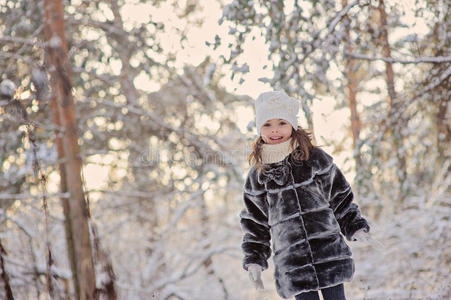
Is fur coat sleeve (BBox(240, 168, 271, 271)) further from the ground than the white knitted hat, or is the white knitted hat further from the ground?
the white knitted hat

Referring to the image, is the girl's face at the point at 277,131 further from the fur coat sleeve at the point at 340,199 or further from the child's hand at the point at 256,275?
the child's hand at the point at 256,275

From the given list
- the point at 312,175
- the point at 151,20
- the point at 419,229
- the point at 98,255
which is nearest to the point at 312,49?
the point at 312,175

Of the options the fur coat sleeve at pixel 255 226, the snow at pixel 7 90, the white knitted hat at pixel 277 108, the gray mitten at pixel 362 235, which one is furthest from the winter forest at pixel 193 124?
the white knitted hat at pixel 277 108

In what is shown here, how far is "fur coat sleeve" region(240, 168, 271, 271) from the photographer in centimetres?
313

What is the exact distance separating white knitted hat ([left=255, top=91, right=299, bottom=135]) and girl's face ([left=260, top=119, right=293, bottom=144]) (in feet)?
0.12

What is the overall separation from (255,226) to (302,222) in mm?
393

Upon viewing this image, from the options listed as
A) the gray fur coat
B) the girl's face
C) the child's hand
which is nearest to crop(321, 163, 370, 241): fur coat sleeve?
the gray fur coat

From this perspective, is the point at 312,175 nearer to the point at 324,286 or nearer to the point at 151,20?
the point at 324,286

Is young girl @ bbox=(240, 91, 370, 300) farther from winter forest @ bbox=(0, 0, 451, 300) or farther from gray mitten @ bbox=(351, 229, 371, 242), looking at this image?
winter forest @ bbox=(0, 0, 451, 300)

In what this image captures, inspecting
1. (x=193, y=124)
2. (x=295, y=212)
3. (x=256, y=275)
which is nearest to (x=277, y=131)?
(x=295, y=212)

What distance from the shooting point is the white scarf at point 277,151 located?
3090 mm

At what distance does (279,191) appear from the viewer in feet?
9.96

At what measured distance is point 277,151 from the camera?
310 centimetres

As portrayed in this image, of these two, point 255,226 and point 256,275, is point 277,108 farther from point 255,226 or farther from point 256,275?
point 256,275
